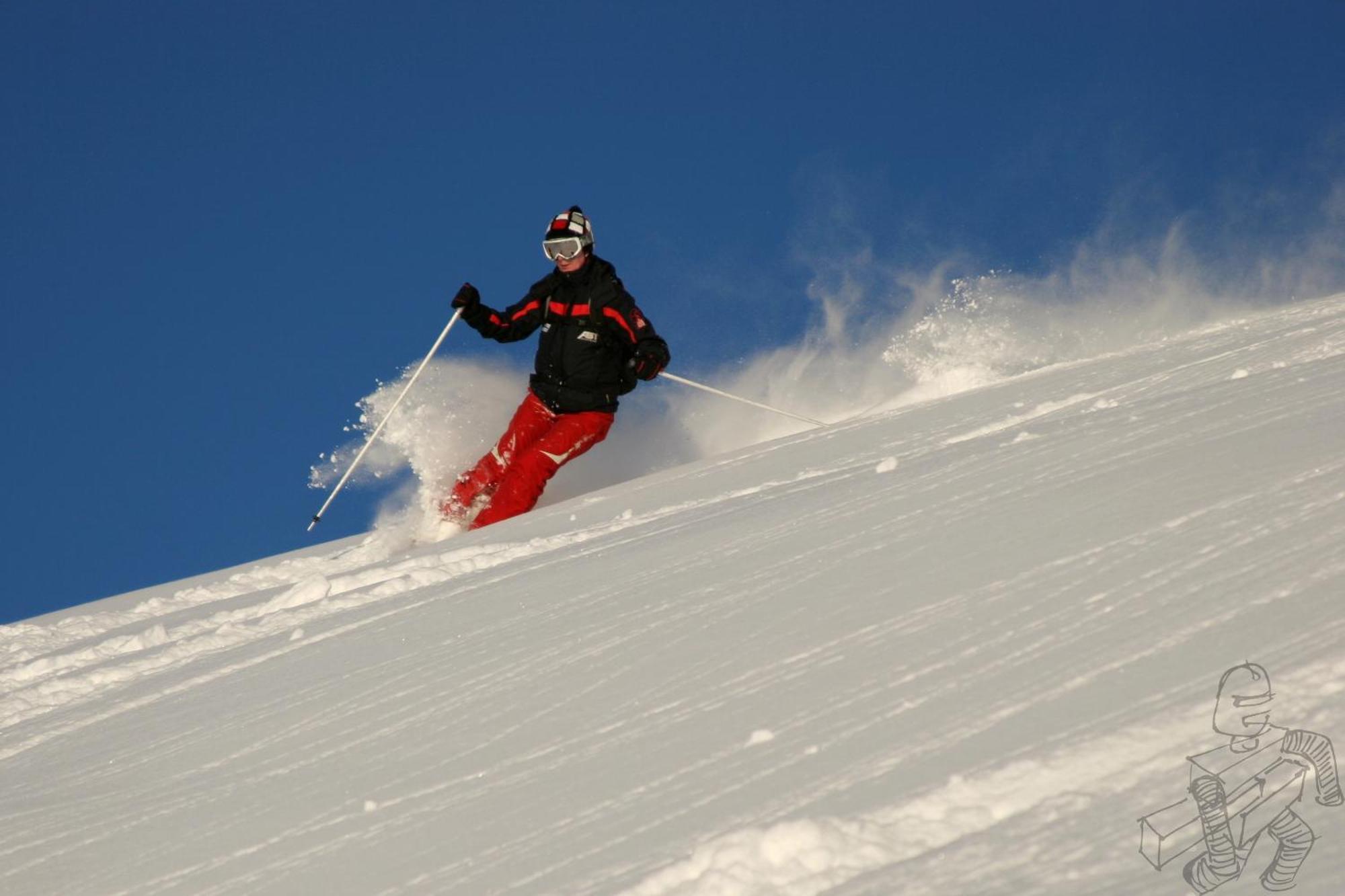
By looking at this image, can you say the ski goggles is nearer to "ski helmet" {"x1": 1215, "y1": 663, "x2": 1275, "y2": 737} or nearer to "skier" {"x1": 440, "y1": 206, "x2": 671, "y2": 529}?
"skier" {"x1": 440, "y1": 206, "x2": 671, "y2": 529}

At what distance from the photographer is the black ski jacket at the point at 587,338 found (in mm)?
6797

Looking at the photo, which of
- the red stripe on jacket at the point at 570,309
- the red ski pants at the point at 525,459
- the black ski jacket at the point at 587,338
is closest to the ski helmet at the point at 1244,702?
the red ski pants at the point at 525,459

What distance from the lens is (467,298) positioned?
7.02 meters

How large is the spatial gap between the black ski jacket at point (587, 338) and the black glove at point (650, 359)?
3cm

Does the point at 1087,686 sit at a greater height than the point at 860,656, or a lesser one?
lesser

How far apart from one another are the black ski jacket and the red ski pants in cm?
9

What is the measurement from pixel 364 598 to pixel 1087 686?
10.4 feet

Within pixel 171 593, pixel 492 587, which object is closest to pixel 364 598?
pixel 492 587

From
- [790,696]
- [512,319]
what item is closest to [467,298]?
[512,319]

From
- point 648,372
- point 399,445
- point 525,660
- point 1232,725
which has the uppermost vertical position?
point 399,445

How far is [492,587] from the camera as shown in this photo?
3.99m

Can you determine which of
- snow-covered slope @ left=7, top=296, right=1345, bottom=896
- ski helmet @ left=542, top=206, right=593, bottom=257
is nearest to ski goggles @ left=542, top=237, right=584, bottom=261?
ski helmet @ left=542, top=206, right=593, bottom=257

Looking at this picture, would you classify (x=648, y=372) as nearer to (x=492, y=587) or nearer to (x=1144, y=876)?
(x=492, y=587)

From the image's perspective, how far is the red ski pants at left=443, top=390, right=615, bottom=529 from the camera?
6.43 m
